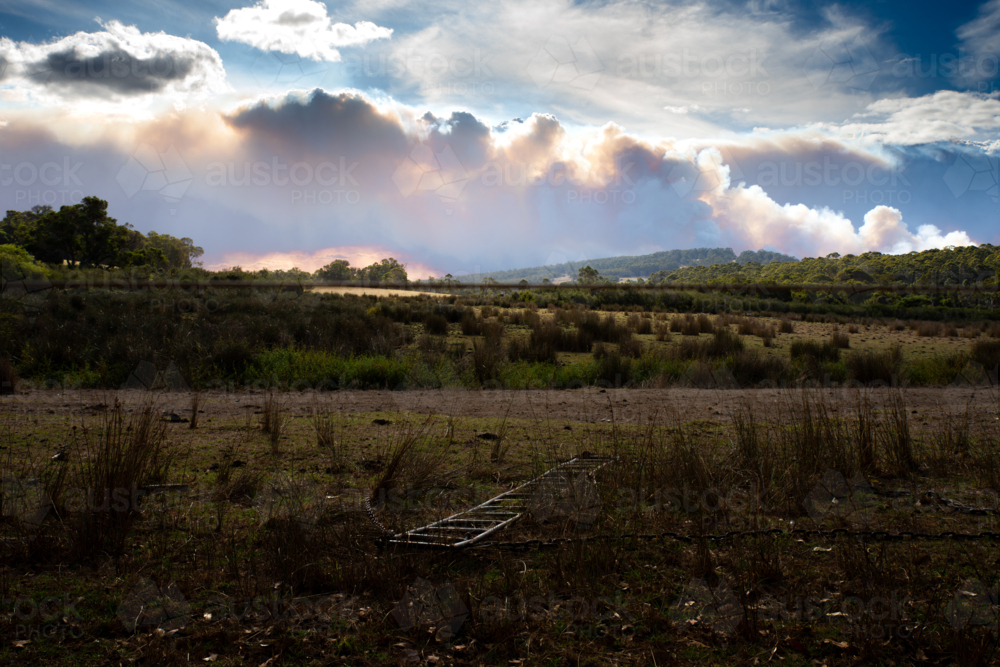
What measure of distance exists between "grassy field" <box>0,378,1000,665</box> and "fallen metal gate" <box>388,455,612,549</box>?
0.09 metres

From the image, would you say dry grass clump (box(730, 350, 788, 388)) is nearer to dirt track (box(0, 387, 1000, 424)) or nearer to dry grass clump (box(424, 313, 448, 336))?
dirt track (box(0, 387, 1000, 424))

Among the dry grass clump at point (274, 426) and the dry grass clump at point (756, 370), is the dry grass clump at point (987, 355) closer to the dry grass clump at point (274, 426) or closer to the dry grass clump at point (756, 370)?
the dry grass clump at point (756, 370)

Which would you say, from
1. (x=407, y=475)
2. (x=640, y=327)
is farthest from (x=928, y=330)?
(x=407, y=475)

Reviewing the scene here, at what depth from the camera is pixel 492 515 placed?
3992 mm

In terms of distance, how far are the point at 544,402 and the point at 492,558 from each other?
5568mm

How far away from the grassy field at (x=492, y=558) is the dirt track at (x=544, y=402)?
2.07 meters

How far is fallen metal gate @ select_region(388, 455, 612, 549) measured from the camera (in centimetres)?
345

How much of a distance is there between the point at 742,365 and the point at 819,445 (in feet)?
26.5

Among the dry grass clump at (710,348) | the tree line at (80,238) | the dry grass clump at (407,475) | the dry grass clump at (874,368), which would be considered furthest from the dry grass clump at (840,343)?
the tree line at (80,238)

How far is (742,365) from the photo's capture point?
12.7 meters

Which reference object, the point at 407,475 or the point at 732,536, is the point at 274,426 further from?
the point at 732,536

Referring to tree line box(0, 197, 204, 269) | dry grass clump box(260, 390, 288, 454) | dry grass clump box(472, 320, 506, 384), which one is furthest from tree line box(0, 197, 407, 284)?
dry grass clump box(260, 390, 288, 454)

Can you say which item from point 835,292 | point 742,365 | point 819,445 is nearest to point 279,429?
point 819,445

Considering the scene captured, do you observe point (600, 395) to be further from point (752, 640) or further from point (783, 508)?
point (752, 640)
